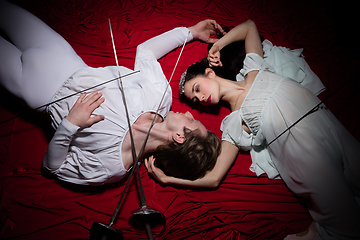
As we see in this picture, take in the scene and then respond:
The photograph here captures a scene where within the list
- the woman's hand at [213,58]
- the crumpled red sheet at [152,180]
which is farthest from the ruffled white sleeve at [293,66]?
the woman's hand at [213,58]

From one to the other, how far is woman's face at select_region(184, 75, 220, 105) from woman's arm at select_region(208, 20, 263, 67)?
0.79ft

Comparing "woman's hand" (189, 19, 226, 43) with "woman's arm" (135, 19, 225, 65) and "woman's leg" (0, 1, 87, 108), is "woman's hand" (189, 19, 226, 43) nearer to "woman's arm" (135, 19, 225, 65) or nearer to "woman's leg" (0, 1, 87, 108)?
"woman's arm" (135, 19, 225, 65)

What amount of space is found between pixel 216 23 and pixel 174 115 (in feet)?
3.37

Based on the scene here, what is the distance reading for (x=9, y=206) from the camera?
1224 millimetres

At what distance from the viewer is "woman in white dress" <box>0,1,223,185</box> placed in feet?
3.79

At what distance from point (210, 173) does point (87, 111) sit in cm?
91

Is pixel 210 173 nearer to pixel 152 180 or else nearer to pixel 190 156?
pixel 190 156

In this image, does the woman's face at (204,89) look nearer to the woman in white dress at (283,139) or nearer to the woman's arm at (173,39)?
the woman in white dress at (283,139)

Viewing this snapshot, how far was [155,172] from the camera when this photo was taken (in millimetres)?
1373

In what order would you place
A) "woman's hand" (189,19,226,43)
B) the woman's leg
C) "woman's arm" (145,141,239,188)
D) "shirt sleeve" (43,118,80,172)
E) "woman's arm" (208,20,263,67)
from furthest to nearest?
"woman's hand" (189,19,226,43), "woman's arm" (208,20,263,67), "woman's arm" (145,141,239,188), the woman's leg, "shirt sleeve" (43,118,80,172)

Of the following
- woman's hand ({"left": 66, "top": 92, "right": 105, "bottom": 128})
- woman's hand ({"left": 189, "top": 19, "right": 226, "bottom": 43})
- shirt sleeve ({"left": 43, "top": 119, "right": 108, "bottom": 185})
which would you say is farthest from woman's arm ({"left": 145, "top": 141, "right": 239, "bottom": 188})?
woman's hand ({"left": 189, "top": 19, "right": 226, "bottom": 43})

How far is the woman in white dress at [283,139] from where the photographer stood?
3.77 ft

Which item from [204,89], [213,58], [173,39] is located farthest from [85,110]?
[213,58]

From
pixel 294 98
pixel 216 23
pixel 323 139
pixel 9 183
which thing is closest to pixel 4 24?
pixel 9 183
